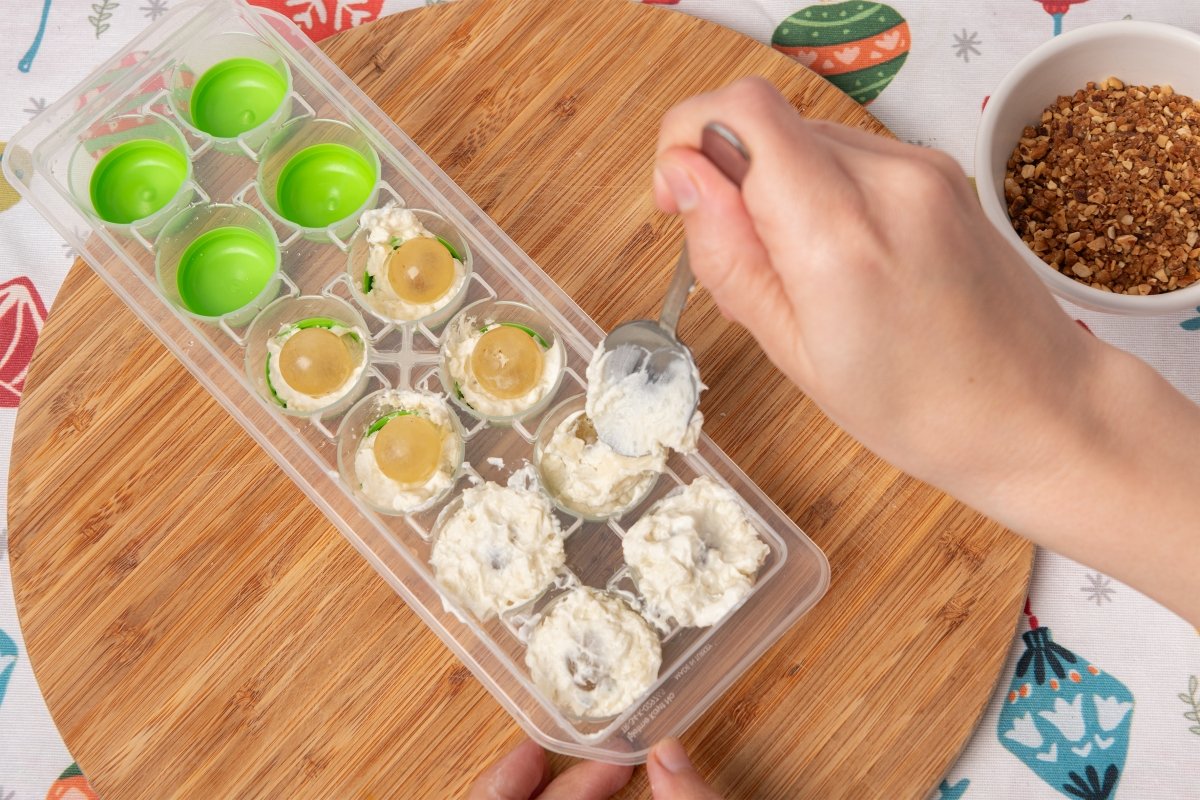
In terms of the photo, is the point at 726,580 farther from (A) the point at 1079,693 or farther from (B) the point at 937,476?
(A) the point at 1079,693

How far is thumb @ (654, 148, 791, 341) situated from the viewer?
0.88 m

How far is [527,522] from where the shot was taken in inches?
45.9

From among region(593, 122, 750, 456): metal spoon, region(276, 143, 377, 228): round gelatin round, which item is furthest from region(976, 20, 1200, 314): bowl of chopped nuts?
region(276, 143, 377, 228): round gelatin round

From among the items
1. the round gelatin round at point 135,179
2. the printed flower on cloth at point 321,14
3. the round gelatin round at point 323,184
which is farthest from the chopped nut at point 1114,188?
the round gelatin round at point 135,179

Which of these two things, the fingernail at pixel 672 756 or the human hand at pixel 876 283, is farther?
the fingernail at pixel 672 756

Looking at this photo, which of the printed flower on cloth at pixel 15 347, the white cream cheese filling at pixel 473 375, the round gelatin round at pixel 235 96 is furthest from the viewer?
the printed flower on cloth at pixel 15 347

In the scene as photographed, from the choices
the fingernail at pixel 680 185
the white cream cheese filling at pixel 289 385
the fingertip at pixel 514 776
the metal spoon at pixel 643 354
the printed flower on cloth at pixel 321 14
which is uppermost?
the printed flower on cloth at pixel 321 14

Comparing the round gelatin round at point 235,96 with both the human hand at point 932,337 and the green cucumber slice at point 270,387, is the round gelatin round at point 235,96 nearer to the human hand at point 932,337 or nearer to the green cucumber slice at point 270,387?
the green cucumber slice at point 270,387

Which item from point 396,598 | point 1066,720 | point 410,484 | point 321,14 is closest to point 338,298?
point 410,484

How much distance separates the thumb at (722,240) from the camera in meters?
0.88

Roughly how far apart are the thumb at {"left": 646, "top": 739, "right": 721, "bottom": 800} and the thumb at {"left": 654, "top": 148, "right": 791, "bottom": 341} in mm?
499

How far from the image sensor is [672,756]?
112 cm

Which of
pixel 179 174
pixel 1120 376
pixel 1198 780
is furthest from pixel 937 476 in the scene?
pixel 179 174

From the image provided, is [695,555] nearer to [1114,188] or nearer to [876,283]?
[876,283]
